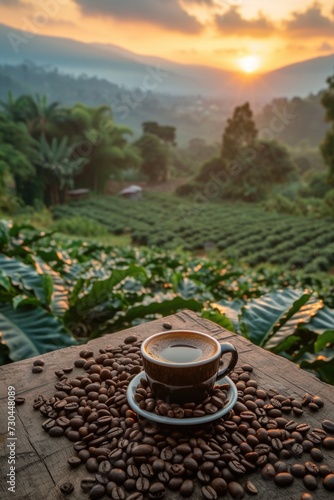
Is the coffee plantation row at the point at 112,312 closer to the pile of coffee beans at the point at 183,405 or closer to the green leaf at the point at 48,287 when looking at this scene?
the green leaf at the point at 48,287

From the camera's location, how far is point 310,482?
3.12 ft

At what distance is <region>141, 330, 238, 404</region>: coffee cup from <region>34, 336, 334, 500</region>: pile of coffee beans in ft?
0.25

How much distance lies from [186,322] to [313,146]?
136ft

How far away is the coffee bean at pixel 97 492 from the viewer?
36.3 inches

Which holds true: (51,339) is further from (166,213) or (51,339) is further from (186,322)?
(166,213)

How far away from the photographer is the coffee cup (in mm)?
1108

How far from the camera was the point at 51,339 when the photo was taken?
6.46ft

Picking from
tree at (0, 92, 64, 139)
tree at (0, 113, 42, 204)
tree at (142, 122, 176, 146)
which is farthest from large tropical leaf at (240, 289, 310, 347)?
tree at (142, 122, 176, 146)

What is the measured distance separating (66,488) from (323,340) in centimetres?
121

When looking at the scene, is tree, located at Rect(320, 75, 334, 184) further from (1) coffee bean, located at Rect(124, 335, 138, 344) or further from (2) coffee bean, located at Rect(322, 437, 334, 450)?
(2) coffee bean, located at Rect(322, 437, 334, 450)

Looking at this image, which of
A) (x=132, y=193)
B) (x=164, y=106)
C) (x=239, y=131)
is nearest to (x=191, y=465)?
(x=132, y=193)

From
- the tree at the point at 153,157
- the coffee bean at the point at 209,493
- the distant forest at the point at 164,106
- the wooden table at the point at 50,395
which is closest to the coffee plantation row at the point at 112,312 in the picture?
the wooden table at the point at 50,395

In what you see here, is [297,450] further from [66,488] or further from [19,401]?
[19,401]

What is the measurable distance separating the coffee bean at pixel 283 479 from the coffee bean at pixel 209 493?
14cm
